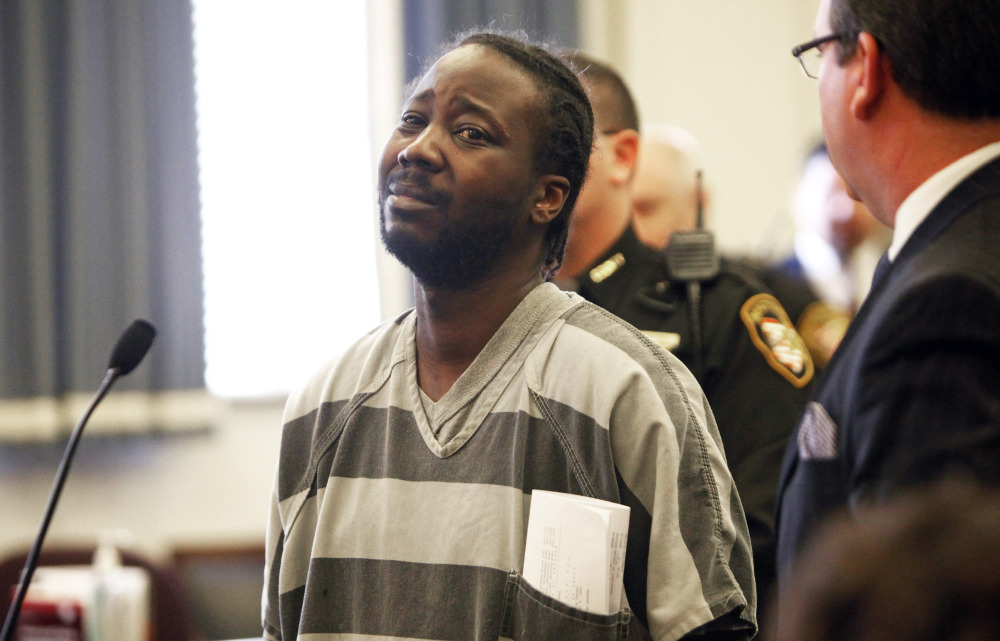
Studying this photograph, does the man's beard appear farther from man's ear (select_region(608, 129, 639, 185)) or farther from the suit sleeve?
man's ear (select_region(608, 129, 639, 185))

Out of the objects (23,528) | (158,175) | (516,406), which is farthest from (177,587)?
(516,406)

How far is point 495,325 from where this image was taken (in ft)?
4.23

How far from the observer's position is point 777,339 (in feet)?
5.77

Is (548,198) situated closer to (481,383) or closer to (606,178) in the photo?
(481,383)

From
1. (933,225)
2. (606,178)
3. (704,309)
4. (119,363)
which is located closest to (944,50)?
(933,225)

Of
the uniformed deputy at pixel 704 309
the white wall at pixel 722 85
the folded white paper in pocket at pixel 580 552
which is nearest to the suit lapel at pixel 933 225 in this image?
the folded white paper in pocket at pixel 580 552

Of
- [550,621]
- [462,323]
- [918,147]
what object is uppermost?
[918,147]

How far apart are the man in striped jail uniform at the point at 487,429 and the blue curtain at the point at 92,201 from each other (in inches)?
71.8

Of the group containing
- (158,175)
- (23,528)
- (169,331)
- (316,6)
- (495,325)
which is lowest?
(23,528)

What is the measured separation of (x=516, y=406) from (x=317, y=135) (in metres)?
2.24

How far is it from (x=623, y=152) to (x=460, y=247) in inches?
32.1

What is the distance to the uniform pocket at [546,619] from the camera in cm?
106

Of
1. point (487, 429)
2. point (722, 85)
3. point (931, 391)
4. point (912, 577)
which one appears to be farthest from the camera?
point (722, 85)

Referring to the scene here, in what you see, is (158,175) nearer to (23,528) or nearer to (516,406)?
(23,528)
